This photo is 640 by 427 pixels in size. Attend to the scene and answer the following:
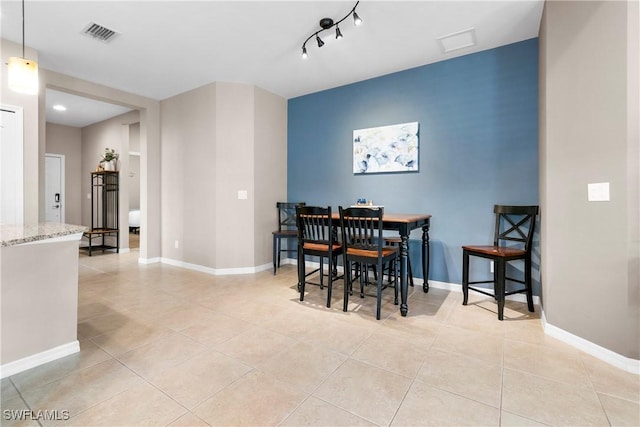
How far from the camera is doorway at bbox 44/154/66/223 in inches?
251

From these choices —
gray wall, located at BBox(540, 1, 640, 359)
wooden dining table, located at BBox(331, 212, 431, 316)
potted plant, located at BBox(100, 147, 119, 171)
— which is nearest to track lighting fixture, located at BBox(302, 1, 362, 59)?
gray wall, located at BBox(540, 1, 640, 359)

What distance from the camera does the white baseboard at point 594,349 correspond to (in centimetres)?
180

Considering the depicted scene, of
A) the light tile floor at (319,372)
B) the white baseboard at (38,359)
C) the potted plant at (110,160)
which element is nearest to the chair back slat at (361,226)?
the light tile floor at (319,372)

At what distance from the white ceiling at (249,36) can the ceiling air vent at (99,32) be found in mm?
64

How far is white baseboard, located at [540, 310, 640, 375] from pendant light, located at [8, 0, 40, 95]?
4246mm

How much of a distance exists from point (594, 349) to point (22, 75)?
4436 millimetres

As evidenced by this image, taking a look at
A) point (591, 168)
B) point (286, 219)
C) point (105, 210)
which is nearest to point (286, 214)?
point (286, 219)

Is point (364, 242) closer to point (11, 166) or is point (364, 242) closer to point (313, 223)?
point (313, 223)

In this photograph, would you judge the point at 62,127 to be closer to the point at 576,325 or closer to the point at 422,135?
the point at 422,135

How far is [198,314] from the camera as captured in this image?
274cm

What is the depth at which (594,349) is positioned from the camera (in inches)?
78.2

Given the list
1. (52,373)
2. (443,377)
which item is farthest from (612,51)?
(52,373)

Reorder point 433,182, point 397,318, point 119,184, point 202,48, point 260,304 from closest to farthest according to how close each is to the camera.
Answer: point 397,318
point 260,304
point 202,48
point 433,182
point 119,184

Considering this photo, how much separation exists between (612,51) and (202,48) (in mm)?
3534
